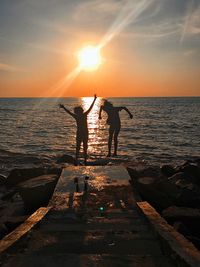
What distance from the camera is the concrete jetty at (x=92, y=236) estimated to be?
4.08m

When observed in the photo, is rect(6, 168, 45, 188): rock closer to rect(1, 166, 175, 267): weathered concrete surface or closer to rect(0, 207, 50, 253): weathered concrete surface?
rect(1, 166, 175, 267): weathered concrete surface

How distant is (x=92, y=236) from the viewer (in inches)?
195

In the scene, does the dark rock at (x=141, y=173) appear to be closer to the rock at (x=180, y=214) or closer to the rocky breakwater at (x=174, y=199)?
the rocky breakwater at (x=174, y=199)

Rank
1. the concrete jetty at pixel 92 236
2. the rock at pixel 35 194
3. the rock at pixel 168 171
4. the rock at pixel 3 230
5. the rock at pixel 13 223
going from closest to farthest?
the concrete jetty at pixel 92 236
the rock at pixel 3 230
the rock at pixel 13 223
the rock at pixel 35 194
the rock at pixel 168 171

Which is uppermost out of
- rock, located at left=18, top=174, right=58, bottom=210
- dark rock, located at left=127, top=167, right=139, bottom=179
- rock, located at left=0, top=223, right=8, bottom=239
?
dark rock, located at left=127, top=167, right=139, bottom=179

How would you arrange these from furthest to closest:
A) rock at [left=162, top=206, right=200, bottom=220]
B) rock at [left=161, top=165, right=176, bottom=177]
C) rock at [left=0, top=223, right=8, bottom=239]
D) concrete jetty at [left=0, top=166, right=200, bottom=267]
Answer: rock at [left=161, top=165, right=176, bottom=177] < rock at [left=162, top=206, right=200, bottom=220] < rock at [left=0, top=223, right=8, bottom=239] < concrete jetty at [left=0, top=166, right=200, bottom=267]

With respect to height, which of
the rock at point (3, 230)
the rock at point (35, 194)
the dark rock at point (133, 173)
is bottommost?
the rock at point (3, 230)

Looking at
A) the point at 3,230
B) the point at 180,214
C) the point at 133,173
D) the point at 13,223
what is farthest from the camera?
the point at 133,173

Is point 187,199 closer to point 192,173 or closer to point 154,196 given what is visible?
point 154,196

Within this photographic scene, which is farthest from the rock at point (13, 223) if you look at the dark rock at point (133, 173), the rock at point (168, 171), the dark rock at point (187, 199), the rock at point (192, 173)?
the rock at point (168, 171)

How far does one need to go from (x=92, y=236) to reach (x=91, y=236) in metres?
0.01

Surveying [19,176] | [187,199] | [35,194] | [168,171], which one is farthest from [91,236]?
[168,171]

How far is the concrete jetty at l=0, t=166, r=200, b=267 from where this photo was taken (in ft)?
13.4

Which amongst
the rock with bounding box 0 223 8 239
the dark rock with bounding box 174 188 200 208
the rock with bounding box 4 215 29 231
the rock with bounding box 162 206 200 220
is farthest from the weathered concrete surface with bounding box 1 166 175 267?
the dark rock with bounding box 174 188 200 208
